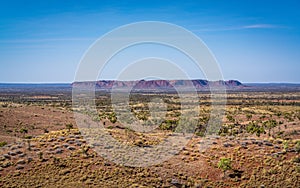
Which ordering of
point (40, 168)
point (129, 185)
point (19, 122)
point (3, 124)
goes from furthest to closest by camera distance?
1. point (19, 122)
2. point (3, 124)
3. point (40, 168)
4. point (129, 185)

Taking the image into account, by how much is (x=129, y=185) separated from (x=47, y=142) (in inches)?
394

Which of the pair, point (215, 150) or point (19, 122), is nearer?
point (215, 150)

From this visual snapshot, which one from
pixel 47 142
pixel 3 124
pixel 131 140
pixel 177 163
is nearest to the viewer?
pixel 177 163

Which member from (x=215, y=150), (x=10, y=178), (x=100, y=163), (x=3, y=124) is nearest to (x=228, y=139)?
(x=215, y=150)

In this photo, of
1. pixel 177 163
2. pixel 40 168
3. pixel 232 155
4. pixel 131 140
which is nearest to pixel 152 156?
pixel 177 163

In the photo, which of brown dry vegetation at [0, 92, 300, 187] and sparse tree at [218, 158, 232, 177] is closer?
brown dry vegetation at [0, 92, 300, 187]

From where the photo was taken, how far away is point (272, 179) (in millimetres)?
23406

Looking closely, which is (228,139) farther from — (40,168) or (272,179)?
(40,168)

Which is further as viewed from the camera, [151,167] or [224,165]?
[151,167]

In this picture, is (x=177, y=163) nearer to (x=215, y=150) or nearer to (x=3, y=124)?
(x=215, y=150)

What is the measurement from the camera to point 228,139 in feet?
105

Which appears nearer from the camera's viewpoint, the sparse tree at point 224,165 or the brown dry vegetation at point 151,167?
the brown dry vegetation at point 151,167

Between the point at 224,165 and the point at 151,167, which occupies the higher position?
the point at 224,165

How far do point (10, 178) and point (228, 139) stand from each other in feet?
63.8
